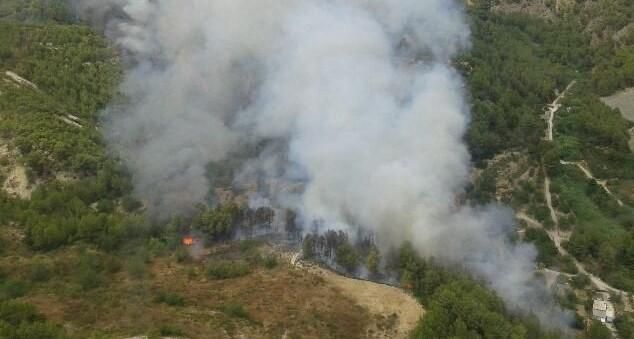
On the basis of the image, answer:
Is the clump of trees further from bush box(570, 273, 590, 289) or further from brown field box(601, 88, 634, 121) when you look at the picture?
brown field box(601, 88, 634, 121)

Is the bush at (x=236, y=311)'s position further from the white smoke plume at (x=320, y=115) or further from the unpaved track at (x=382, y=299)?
the white smoke plume at (x=320, y=115)

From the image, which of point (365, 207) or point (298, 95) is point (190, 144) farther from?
point (365, 207)

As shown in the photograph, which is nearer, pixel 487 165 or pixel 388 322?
pixel 388 322

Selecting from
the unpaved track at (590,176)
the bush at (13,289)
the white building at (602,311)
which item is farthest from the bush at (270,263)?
the unpaved track at (590,176)

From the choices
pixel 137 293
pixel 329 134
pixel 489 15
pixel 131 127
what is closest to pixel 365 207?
pixel 329 134

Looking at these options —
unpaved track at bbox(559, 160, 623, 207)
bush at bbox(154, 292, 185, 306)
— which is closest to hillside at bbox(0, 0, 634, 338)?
bush at bbox(154, 292, 185, 306)
